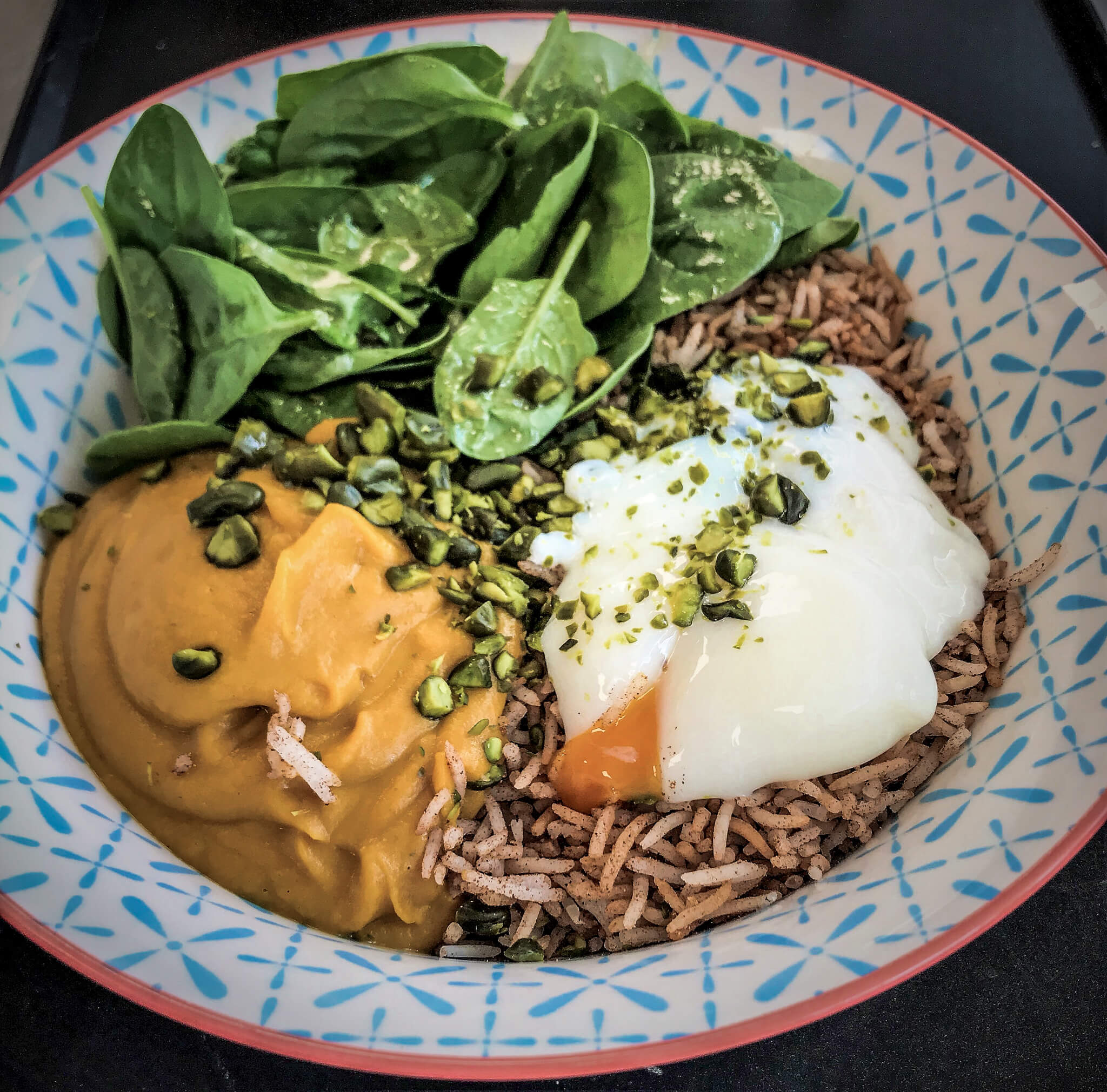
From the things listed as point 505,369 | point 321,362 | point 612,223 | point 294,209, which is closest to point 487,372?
point 505,369

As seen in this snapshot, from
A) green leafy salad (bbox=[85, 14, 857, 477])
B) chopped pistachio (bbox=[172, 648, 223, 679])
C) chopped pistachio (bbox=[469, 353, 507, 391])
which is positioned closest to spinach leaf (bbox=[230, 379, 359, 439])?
green leafy salad (bbox=[85, 14, 857, 477])

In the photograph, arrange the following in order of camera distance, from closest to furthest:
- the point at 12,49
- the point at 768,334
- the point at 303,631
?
1. the point at 303,631
2. the point at 768,334
3. the point at 12,49

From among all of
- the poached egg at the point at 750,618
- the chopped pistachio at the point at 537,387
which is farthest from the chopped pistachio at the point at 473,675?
the chopped pistachio at the point at 537,387

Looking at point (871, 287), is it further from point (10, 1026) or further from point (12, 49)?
point (12, 49)

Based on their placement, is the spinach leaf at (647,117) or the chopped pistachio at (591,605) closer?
the chopped pistachio at (591,605)

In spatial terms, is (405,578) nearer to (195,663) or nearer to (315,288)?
(195,663)

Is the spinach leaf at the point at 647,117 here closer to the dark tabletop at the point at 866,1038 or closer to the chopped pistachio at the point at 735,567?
the chopped pistachio at the point at 735,567

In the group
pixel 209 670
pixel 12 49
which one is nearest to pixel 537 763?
pixel 209 670
